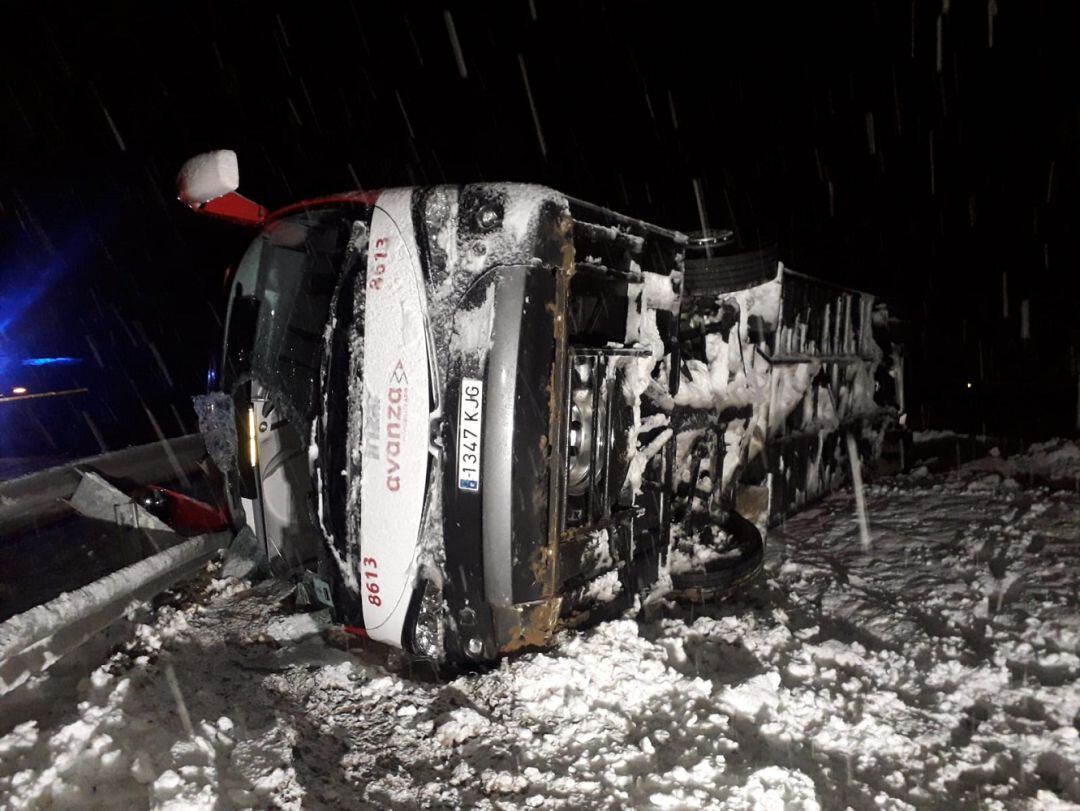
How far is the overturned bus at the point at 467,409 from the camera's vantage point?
2.90 metres

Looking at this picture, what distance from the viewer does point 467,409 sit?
2912mm

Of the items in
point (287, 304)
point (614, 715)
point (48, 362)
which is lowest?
point (614, 715)

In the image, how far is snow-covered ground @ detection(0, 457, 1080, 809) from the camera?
8.48ft

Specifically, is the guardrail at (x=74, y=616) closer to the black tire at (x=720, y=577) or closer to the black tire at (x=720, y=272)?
the black tire at (x=720, y=577)

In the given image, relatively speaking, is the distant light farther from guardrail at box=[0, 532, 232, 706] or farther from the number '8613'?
the number '8613'

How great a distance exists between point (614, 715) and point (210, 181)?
3.19m

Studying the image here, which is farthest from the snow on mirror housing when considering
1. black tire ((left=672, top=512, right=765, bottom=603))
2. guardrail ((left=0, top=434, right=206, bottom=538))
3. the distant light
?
the distant light

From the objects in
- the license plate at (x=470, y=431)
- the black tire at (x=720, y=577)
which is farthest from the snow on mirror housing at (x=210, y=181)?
the black tire at (x=720, y=577)

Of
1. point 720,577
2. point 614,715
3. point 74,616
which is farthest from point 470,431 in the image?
point 74,616

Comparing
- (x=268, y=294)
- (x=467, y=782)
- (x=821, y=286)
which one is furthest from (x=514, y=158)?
(x=467, y=782)

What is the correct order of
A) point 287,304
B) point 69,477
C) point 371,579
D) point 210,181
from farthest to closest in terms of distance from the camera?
1. point 69,477
2. point 287,304
3. point 210,181
4. point 371,579

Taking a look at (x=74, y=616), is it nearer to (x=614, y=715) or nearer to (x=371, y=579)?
(x=371, y=579)

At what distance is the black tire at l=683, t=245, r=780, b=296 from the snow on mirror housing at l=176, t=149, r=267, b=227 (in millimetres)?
2633

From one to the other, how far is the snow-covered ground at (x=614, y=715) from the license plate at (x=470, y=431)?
99 cm
